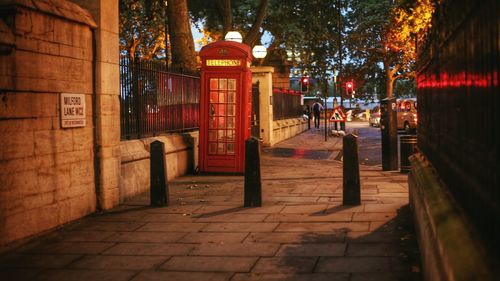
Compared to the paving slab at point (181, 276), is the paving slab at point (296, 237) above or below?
above

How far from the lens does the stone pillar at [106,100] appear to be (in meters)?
8.69

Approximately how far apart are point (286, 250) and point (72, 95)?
383cm

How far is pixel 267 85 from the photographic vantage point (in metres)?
21.6

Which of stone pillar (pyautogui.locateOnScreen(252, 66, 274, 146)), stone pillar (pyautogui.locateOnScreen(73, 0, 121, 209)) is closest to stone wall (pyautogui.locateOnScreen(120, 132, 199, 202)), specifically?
stone pillar (pyautogui.locateOnScreen(73, 0, 121, 209))

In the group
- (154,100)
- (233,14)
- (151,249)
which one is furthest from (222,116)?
(233,14)

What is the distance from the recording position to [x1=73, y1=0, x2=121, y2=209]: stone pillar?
342 inches

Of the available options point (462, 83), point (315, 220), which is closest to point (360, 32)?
point (315, 220)

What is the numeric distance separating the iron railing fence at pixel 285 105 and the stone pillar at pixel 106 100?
15.4 m

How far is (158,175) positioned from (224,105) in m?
4.47

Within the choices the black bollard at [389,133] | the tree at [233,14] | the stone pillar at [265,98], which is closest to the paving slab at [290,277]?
the black bollard at [389,133]

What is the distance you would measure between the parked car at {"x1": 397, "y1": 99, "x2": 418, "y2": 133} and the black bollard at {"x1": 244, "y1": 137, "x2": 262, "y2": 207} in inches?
914

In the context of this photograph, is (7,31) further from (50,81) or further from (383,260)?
(383,260)

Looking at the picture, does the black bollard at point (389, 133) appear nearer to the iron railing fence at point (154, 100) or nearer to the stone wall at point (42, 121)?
the iron railing fence at point (154, 100)

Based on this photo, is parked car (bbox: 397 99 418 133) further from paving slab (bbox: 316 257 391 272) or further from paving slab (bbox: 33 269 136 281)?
paving slab (bbox: 33 269 136 281)
